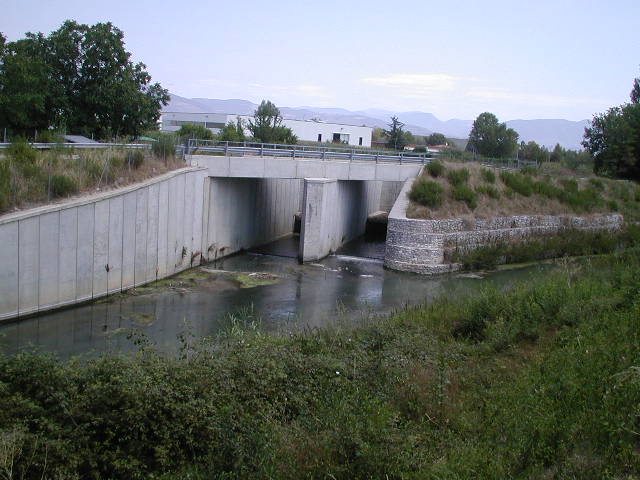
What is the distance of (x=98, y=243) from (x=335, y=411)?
14781 millimetres

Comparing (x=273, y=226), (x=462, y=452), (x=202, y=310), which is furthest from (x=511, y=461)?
(x=273, y=226)

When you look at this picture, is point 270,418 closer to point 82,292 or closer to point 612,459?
point 612,459

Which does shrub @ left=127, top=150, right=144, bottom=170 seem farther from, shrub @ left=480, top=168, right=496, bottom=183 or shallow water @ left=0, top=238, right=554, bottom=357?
shrub @ left=480, top=168, right=496, bottom=183

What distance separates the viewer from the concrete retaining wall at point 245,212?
29.7m

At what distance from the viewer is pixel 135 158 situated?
25.2 m

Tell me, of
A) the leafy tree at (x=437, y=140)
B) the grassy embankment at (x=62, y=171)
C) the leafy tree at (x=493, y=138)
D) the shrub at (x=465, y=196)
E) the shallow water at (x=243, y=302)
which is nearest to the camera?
the shallow water at (x=243, y=302)

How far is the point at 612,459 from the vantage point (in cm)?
652

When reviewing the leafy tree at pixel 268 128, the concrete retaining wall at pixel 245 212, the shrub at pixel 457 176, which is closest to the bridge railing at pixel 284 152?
the concrete retaining wall at pixel 245 212

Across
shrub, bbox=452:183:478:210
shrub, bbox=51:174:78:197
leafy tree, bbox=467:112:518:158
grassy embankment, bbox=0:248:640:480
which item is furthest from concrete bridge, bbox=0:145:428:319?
leafy tree, bbox=467:112:518:158

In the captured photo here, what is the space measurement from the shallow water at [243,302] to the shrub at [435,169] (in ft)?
21.8

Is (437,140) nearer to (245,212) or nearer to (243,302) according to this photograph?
(245,212)

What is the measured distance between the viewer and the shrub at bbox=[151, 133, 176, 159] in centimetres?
2731

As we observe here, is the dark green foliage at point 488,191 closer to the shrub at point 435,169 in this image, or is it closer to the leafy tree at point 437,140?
the shrub at point 435,169

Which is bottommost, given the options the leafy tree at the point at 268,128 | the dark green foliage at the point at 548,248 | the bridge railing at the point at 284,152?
the dark green foliage at the point at 548,248
